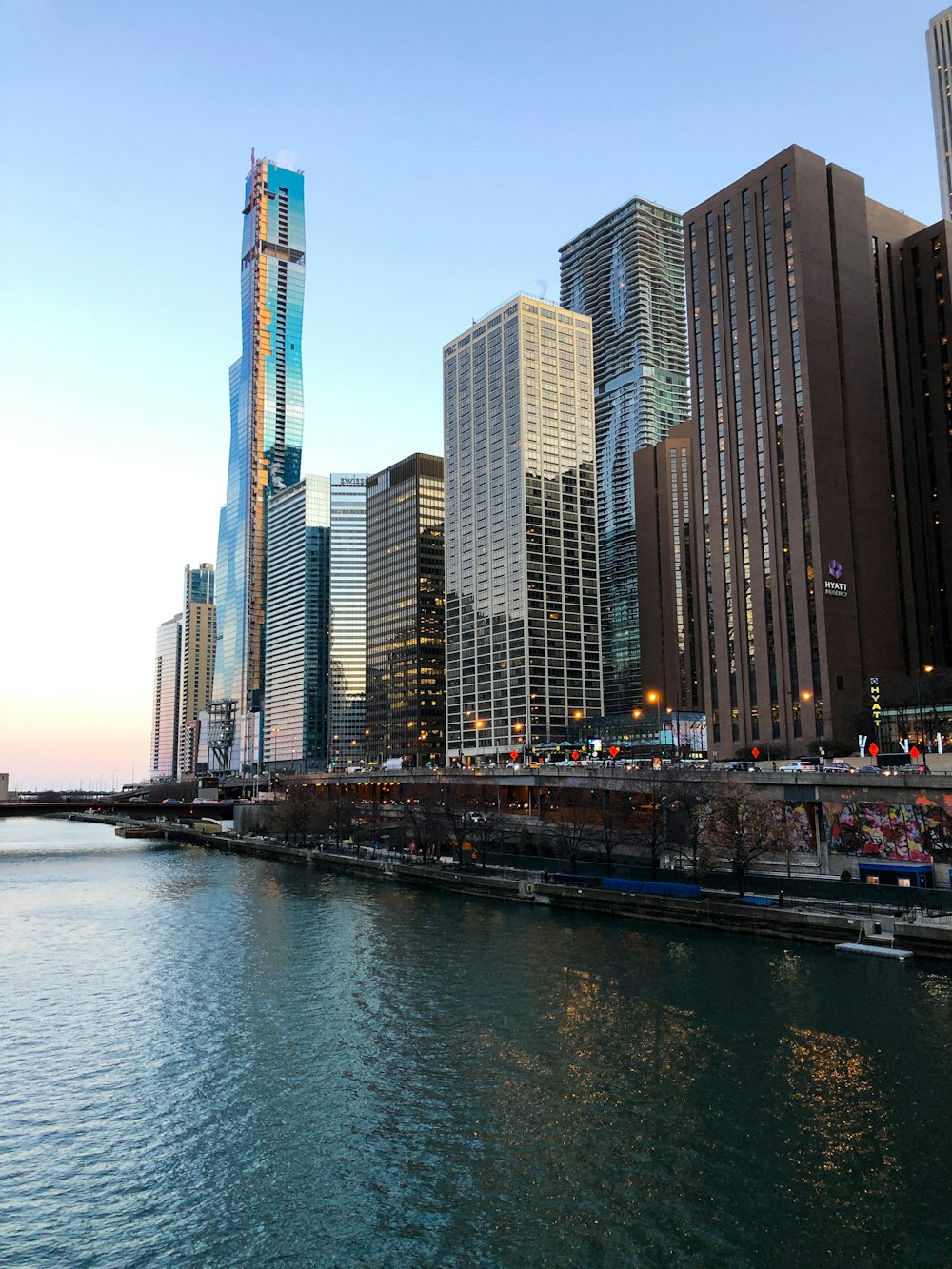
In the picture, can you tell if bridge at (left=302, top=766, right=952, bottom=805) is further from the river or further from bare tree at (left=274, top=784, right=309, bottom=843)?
bare tree at (left=274, top=784, right=309, bottom=843)

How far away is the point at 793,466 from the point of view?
170500mm

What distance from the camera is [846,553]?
6654 inches

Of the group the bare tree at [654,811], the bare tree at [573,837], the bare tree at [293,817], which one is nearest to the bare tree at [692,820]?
the bare tree at [654,811]

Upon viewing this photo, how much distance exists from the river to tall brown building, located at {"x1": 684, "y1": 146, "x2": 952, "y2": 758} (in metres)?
109

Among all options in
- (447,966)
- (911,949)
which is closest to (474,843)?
(447,966)

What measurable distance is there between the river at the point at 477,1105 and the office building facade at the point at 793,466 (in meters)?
108

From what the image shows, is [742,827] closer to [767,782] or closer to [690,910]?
[767,782]

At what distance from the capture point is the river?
97.1 feet

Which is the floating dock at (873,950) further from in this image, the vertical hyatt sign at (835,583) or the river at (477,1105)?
the vertical hyatt sign at (835,583)

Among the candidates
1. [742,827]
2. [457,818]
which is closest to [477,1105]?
[742,827]

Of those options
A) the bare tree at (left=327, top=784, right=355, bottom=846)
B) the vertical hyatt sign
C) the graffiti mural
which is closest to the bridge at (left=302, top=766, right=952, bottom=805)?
the graffiti mural

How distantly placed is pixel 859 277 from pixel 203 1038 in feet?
603

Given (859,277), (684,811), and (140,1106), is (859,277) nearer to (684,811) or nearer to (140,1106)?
(684,811)

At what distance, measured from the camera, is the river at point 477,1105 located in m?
29.6
